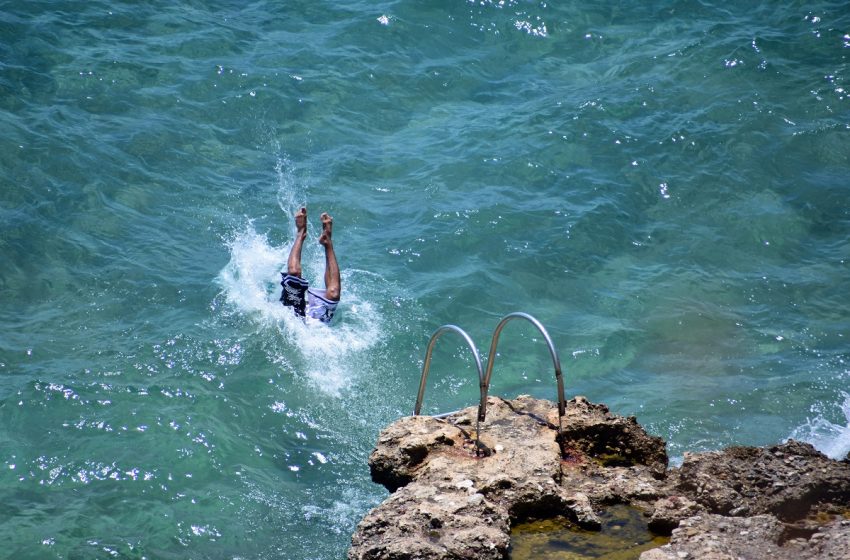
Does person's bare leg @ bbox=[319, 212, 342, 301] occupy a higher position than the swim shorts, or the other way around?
person's bare leg @ bbox=[319, 212, 342, 301]

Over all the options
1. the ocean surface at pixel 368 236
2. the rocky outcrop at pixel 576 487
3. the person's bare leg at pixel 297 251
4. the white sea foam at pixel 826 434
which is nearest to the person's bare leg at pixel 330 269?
the person's bare leg at pixel 297 251

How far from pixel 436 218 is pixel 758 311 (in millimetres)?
4629

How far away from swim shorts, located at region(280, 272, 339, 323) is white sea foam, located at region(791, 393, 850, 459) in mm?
5505

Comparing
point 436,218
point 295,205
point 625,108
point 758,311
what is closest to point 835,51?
point 625,108


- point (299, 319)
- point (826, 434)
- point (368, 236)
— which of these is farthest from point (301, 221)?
point (826, 434)

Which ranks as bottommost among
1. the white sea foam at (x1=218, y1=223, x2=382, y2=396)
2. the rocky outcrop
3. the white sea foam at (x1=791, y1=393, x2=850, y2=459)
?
the rocky outcrop

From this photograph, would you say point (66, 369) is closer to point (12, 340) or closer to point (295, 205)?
point (12, 340)

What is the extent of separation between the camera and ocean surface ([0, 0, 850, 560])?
359 inches

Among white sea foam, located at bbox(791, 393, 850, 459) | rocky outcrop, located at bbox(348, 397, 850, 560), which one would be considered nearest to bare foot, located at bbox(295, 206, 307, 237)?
rocky outcrop, located at bbox(348, 397, 850, 560)

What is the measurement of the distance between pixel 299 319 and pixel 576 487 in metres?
5.48

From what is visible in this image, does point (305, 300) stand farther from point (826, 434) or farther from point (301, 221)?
point (826, 434)

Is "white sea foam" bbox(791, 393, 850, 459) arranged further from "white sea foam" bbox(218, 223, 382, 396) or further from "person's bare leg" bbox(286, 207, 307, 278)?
"person's bare leg" bbox(286, 207, 307, 278)

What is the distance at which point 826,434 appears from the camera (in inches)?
393

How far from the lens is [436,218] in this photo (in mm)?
13367
